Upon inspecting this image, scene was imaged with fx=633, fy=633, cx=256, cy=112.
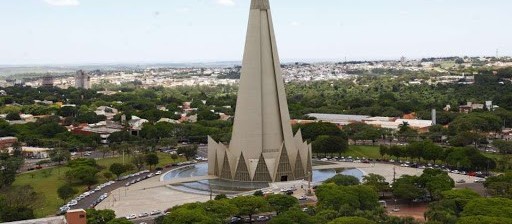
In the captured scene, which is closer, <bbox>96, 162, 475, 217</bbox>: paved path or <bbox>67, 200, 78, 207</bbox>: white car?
<bbox>96, 162, 475, 217</bbox>: paved path

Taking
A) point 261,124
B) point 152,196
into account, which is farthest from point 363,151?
point 152,196

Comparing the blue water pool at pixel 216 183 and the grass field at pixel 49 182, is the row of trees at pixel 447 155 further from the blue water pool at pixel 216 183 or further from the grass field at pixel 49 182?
the grass field at pixel 49 182

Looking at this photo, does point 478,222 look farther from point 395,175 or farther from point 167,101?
point 167,101

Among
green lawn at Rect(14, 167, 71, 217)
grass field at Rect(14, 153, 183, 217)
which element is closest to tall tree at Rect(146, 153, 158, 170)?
grass field at Rect(14, 153, 183, 217)

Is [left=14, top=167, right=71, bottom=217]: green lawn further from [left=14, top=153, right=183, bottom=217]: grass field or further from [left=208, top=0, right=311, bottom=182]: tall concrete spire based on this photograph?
[left=208, top=0, right=311, bottom=182]: tall concrete spire

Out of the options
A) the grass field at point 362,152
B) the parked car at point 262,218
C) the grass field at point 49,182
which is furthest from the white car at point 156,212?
the grass field at point 362,152

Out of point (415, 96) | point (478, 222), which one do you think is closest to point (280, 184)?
point (478, 222)
